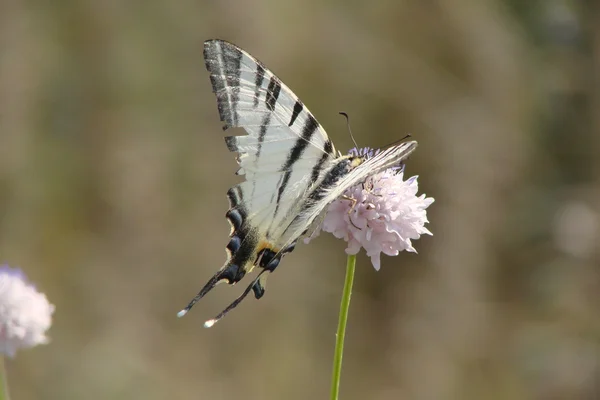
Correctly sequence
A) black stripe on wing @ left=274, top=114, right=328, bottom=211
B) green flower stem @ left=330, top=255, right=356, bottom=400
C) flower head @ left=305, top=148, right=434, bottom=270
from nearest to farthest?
green flower stem @ left=330, top=255, right=356, bottom=400
flower head @ left=305, top=148, right=434, bottom=270
black stripe on wing @ left=274, top=114, right=328, bottom=211

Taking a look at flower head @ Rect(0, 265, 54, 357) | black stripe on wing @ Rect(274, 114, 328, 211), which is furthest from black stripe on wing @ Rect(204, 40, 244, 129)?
flower head @ Rect(0, 265, 54, 357)

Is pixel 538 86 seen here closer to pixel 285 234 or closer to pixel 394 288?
pixel 394 288

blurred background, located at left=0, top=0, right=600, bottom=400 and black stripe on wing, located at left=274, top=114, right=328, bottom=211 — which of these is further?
blurred background, located at left=0, top=0, right=600, bottom=400

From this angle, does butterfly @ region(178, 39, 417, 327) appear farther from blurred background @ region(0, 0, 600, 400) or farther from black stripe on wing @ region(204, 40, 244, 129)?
blurred background @ region(0, 0, 600, 400)

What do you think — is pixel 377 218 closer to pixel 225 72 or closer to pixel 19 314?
pixel 225 72

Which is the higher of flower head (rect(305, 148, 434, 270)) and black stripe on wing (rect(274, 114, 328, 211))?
black stripe on wing (rect(274, 114, 328, 211))

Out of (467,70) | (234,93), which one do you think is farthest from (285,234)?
(467,70)

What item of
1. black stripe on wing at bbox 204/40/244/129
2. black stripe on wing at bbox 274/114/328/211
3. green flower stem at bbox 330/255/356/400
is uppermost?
black stripe on wing at bbox 204/40/244/129
